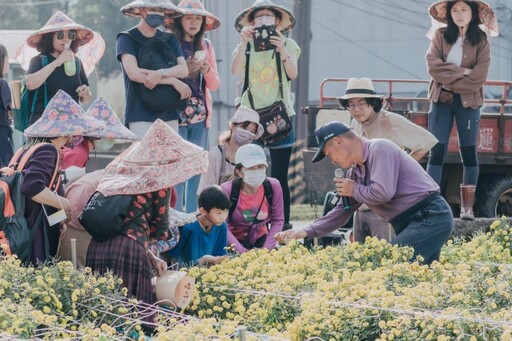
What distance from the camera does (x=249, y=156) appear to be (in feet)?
29.6

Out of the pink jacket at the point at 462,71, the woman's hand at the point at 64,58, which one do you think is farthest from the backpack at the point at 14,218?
the pink jacket at the point at 462,71

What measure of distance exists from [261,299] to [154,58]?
3.13m

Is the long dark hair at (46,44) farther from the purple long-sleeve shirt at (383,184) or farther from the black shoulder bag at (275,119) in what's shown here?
the purple long-sleeve shirt at (383,184)

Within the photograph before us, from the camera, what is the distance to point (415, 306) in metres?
6.14

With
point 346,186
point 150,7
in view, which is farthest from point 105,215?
point 150,7

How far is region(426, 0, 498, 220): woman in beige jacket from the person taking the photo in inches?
394

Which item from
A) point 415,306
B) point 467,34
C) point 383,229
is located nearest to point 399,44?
point 467,34

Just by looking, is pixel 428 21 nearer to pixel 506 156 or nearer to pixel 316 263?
pixel 506 156

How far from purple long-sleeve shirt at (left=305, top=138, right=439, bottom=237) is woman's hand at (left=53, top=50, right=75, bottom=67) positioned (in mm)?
2583

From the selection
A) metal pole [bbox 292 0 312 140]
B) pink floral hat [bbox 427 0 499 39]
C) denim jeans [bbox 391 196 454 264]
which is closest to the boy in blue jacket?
denim jeans [bbox 391 196 454 264]

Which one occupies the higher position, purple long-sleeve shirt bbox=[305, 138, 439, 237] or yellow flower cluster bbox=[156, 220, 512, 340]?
purple long-sleeve shirt bbox=[305, 138, 439, 237]

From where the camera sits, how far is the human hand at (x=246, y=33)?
10156mm

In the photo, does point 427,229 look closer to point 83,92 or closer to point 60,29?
point 83,92

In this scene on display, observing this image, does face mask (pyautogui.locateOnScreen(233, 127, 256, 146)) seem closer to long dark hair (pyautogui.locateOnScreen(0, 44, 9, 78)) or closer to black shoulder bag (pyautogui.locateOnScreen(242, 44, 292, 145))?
black shoulder bag (pyautogui.locateOnScreen(242, 44, 292, 145))
